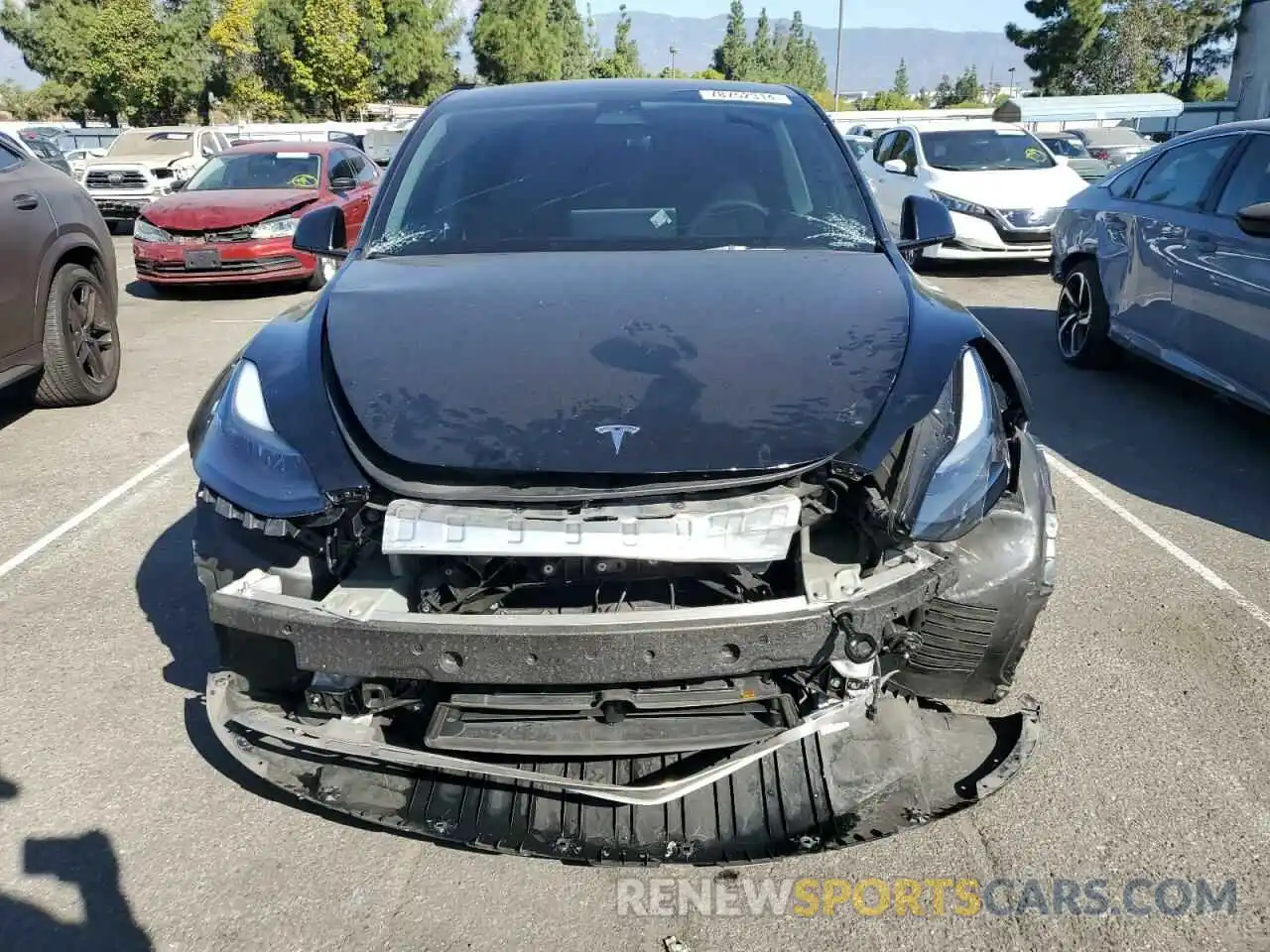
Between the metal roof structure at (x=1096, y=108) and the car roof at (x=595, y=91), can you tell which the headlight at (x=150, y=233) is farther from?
the metal roof structure at (x=1096, y=108)

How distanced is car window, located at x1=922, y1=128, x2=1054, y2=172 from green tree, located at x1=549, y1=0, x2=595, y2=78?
53.2 meters

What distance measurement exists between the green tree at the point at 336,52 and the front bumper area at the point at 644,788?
41.7 meters

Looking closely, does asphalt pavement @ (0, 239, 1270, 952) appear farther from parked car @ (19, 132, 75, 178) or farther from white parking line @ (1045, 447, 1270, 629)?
parked car @ (19, 132, 75, 178)

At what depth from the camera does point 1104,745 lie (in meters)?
2.96

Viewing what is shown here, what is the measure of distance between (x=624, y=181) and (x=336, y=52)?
134 ft

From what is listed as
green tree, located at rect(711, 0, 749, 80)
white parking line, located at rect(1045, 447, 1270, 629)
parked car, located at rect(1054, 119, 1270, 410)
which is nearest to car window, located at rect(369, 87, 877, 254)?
white parking line, located at rect(1045, 447, 1270, 629)

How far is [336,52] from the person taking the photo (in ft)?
131

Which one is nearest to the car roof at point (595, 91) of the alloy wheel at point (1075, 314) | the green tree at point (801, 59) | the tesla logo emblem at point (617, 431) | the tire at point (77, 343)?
the tesla logo emblem at point (617, 431)

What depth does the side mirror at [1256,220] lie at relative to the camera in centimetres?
459

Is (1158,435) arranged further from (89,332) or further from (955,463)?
(89,332)

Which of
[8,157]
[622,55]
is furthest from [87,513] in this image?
[622,55]

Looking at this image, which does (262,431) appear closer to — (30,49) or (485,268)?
(485,268)

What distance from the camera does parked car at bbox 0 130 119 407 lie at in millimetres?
5617

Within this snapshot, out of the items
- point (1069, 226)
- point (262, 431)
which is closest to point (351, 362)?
point (262, 431)
